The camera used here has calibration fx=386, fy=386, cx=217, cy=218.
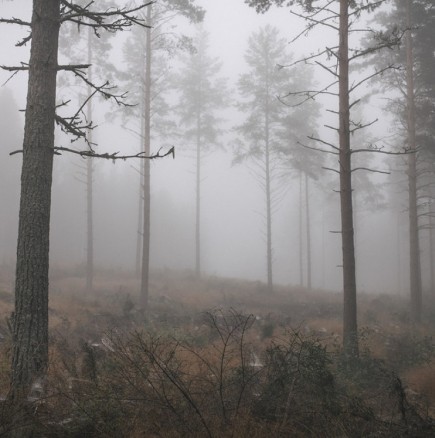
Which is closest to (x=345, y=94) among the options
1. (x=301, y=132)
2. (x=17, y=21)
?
(x=17, y=21)

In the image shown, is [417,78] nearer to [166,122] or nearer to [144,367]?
[166,122]

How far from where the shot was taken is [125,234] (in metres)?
45.3

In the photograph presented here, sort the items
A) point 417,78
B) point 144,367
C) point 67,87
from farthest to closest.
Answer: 1. point 67,87
2. point 417,78
3. point 144,367

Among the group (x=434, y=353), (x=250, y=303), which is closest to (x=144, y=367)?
(x=434, y=353)

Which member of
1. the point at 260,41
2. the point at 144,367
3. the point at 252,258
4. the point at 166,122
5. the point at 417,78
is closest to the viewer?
the point at 144,367

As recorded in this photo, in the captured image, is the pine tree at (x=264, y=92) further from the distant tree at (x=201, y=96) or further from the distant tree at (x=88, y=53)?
the distant tree at (x=88, y=53)

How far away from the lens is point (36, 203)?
209 inches

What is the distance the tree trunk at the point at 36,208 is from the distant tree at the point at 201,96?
66.2ft

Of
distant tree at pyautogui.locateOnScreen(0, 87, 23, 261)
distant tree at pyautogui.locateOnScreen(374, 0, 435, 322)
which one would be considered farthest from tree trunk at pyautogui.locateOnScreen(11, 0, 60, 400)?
distant tree at pyautogui.locateOnScreen(0, 87, 23, 261)

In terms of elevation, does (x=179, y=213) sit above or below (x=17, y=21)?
above

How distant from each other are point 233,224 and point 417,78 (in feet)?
280

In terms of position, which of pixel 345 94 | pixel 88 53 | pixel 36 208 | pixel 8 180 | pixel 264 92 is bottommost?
pixel 36 208

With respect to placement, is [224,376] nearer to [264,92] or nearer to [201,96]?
[264,92]

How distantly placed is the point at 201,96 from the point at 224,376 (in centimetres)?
2318
